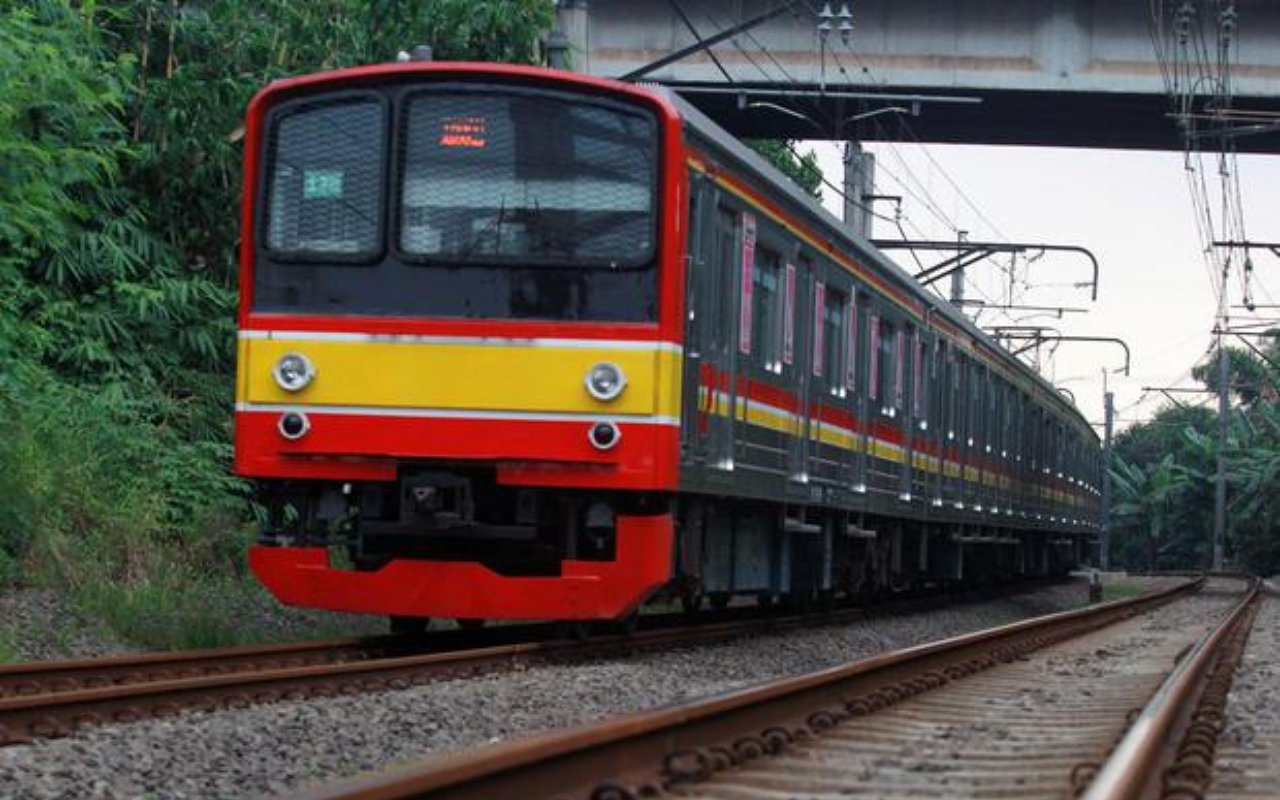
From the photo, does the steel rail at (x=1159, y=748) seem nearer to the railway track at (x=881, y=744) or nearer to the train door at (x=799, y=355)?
the railway track at (x=881, y=744)

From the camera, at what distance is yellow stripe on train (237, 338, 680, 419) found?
34.0 feet

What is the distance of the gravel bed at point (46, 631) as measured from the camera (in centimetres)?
1028

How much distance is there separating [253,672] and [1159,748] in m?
3.92

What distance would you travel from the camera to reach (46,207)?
13.9m

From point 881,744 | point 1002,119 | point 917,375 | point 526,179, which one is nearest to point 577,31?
point 1002,119

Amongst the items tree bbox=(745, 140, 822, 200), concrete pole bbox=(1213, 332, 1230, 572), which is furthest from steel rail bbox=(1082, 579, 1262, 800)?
concrete pole bbox=(1213, 332, 1230, 572)

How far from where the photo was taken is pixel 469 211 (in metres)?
10.7

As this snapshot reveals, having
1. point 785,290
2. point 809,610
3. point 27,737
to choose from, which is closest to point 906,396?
point 809,610

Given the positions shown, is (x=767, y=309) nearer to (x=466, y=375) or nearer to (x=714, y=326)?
(x=714, y=326)

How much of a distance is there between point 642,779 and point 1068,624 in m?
12.4

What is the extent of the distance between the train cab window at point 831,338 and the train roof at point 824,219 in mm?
467

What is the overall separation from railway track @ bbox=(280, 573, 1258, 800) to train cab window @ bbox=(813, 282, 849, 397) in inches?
130

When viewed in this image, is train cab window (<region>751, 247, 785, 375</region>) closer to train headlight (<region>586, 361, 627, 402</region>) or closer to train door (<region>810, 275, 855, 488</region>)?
train door (<region>810, 275, 855, 488</region>)

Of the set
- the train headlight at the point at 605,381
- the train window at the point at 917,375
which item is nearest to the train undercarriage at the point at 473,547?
the train headlight at the point at 605,381
